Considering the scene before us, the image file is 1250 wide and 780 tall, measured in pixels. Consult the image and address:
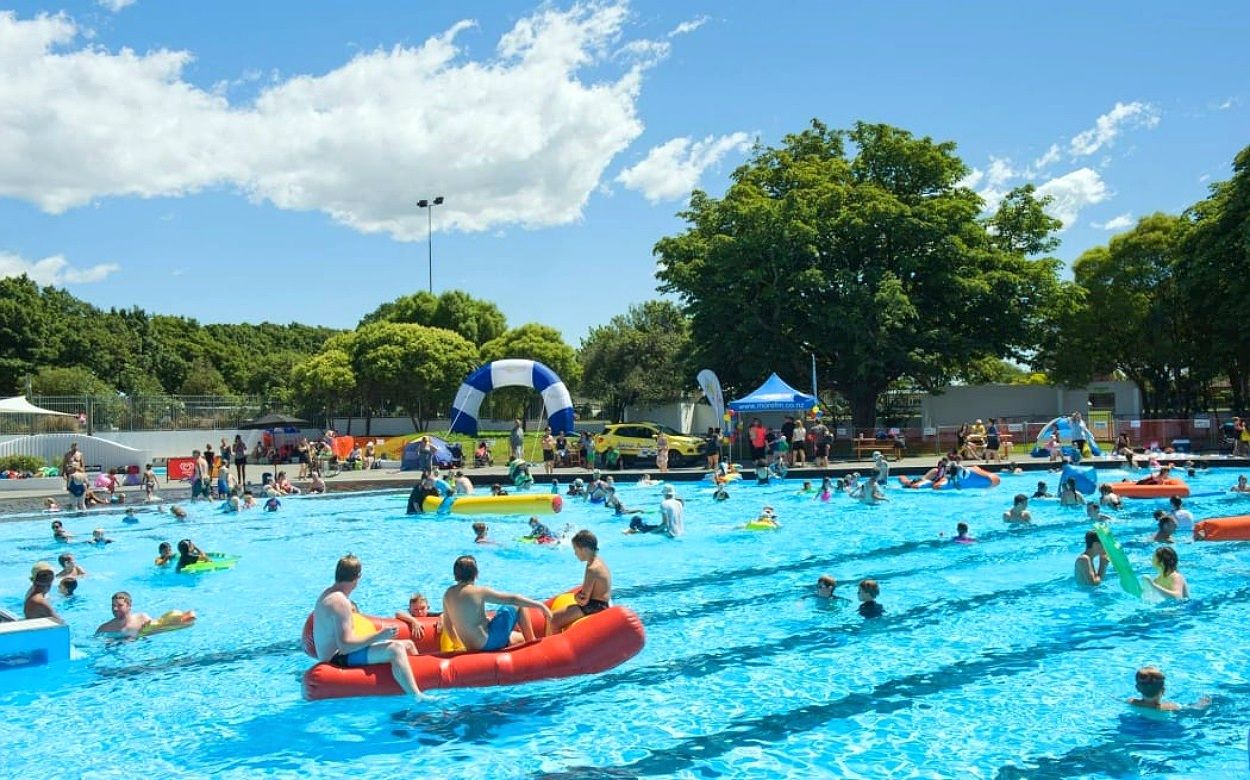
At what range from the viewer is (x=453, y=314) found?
191 ft

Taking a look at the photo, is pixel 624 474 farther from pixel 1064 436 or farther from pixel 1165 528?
pixel 1165 528

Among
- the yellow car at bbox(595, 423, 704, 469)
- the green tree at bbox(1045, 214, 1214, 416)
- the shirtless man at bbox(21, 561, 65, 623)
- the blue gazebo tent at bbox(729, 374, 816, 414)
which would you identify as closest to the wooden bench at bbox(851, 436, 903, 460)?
the blue gazebo tent at bbox(729, 374, 816, 414)

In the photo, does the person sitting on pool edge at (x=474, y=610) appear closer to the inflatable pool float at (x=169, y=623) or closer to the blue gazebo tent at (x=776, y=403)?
the inflatable pool float at (x=169, y=623)

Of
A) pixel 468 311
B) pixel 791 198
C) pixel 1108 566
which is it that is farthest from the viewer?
pixel 468 311

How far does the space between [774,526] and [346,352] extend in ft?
115

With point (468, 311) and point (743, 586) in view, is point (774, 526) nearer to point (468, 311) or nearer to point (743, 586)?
point (743, 586)

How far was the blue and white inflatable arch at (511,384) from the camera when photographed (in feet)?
94.7

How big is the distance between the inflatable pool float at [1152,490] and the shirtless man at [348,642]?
1632cm

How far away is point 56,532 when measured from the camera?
17.0 m

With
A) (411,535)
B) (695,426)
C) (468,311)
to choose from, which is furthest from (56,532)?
(468,311)

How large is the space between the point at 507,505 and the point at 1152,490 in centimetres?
1317

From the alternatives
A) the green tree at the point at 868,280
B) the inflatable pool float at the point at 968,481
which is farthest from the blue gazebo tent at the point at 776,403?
the inflatable pool float at the point at 968,481

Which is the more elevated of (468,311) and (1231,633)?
(468,311)

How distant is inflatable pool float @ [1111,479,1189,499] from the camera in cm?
1909
